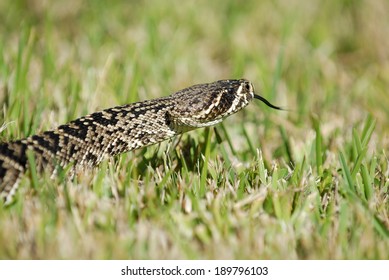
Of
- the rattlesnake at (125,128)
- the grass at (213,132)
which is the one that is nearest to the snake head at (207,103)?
the rattlesnake at (125,128)

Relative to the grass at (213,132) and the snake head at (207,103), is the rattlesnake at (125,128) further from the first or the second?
the grass at (213,132)

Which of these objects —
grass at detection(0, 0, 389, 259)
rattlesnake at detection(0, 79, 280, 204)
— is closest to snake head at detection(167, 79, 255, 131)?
rattlesnake at detection(0, 79, 280, 204)

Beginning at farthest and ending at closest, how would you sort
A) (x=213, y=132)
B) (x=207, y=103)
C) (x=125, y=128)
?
1. (x=213, y=132)
2. (x=207, y=103)
3. (x=125, y=128)

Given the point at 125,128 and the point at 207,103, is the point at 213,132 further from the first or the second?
the point at 125,128

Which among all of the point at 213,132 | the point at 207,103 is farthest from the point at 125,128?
the point at 213,132

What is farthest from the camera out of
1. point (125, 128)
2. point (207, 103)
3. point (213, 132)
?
point (213, 132)
